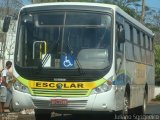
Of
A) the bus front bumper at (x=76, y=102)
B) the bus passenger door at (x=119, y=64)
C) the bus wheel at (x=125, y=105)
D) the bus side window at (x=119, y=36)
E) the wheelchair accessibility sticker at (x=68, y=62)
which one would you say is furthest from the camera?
the bus wheel at (x=125, y=105)

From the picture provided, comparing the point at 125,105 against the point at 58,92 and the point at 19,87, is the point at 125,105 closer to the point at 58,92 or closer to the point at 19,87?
the point at 58,92

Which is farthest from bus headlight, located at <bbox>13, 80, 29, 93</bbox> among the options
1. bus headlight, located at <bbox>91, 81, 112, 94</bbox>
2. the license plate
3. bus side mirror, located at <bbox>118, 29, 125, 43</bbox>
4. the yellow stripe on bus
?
bus side mirror, located at <bbox>118, 29, 125, 43</bbox>

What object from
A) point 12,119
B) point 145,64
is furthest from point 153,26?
point 12,119

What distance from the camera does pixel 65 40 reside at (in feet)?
47.1

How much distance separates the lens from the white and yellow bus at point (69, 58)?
14.0 m

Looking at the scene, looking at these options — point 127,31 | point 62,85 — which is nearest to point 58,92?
point 62,85

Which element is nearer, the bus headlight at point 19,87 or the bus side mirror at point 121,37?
the bus headlight at point 19,87

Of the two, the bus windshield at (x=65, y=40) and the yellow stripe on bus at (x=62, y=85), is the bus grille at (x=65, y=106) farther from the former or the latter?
the bus windshield at (x=65, y=40)

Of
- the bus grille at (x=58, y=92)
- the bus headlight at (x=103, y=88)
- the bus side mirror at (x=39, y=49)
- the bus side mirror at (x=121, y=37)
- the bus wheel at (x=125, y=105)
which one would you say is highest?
the bus side mirror at (x=121, y=37)

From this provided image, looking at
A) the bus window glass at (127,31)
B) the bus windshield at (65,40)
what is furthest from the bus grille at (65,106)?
the bus window glass at (127,31)

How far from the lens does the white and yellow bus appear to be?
1401 centimetres

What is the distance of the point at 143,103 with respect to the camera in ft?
66.5

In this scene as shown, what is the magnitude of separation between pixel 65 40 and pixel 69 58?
53cm

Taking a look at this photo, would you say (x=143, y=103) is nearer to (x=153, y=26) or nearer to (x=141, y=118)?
(x=141, y=118)
